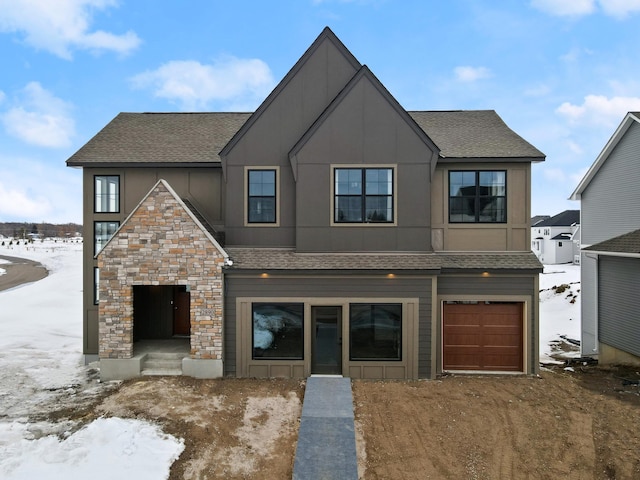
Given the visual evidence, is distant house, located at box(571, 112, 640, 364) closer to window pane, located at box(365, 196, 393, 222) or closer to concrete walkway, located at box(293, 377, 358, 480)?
window pane, located at box(365, 196, 393, 222)

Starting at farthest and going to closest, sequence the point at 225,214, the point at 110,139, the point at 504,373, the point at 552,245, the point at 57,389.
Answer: the point at 552,245
the point at 110,139
the point at 225,214
the point at 504,373
the point at 57,389

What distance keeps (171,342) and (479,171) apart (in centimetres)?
1119

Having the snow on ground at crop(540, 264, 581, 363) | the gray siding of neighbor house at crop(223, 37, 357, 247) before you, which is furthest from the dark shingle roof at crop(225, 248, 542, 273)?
the snow on ground at crop(540, 264, 581, 363)

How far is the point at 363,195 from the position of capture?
1072cm

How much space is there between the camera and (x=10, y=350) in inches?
528

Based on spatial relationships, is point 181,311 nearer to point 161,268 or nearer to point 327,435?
point 161,268

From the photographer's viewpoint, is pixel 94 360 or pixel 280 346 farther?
pixel 94 360

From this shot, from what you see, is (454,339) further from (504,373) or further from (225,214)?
(225,214)

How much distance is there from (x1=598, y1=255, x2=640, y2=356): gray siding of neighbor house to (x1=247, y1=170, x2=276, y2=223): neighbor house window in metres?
12.1

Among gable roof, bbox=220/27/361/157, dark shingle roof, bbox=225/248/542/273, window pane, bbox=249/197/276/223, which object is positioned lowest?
dark shingle roof, bbox=225/248/542/273

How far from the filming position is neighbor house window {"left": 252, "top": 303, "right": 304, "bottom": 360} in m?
10.4

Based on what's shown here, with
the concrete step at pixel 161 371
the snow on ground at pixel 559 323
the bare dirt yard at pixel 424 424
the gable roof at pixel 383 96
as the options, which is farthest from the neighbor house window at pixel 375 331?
the snow on ground at pixel 559 323

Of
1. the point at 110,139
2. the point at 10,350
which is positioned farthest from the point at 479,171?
the point at 10,350

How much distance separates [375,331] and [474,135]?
24.0 ft
